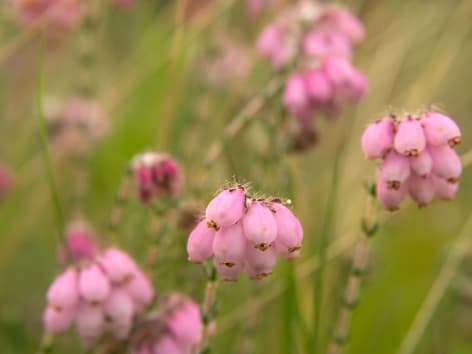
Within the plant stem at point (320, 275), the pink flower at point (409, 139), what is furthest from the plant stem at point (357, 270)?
the pink flower at point (409, 139)

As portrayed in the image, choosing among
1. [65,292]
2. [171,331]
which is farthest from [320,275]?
[65,292]

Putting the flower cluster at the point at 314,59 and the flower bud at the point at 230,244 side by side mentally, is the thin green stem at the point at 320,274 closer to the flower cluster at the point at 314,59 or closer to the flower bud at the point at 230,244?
the flower cluster at the point at 314,59

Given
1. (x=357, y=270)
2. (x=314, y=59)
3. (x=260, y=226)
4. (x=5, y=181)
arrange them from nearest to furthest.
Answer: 1. (x=260, y=226)
2. (x=357, y=270)
3. (x=314, y=59)
4. (x=5, y=181)

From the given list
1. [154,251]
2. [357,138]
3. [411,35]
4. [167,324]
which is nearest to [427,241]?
[357,138]

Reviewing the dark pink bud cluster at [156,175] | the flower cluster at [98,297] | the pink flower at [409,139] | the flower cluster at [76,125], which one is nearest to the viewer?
the pink flower at [409,139]

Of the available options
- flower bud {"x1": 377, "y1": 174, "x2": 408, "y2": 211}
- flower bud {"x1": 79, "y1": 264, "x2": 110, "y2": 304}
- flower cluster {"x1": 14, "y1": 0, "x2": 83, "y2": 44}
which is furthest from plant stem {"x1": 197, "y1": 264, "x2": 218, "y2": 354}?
flower cluster {"x1": 14, "y1": 0, "x2": 83, "y2": 44}

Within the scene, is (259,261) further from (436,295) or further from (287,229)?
(436,295)

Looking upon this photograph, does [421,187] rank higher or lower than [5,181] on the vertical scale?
lower
